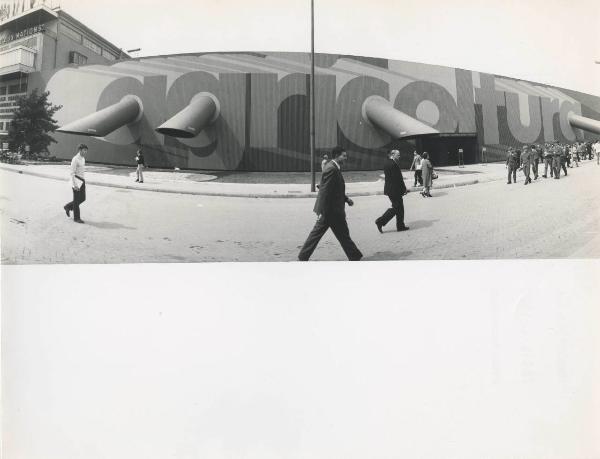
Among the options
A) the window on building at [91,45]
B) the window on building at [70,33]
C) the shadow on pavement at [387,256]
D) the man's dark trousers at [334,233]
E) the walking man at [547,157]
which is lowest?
the shadow on pavement at [387,256]

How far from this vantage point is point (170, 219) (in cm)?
210

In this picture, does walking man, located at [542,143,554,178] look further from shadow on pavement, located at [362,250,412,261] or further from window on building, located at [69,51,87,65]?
window on building, located at [69,51,87,65]

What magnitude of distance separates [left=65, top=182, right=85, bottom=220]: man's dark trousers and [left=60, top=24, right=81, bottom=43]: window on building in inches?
37.0

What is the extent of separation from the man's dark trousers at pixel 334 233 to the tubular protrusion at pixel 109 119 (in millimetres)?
1287

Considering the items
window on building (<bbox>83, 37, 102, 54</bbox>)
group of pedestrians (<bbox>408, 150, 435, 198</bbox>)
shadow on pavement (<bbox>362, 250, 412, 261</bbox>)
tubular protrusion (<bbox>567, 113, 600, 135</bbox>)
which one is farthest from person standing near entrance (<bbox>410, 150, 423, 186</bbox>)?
window on building (<bbox>83, 37, 102, 54</bbox>)

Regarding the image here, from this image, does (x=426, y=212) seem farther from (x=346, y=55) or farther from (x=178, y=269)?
(x=178, y=269)

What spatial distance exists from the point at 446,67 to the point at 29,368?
126 inches

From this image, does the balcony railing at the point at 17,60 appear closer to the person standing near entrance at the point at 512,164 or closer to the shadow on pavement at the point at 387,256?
the shadow on pavement at the point at 387,256

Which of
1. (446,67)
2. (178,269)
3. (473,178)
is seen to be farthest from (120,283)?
(446,67)

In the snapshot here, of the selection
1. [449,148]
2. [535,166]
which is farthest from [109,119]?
[535,166]

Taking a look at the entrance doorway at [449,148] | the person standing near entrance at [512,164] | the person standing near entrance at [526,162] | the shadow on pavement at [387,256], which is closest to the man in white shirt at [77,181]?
the shadow on pavement at [387,256]

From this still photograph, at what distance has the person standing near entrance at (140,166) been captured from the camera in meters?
2.17

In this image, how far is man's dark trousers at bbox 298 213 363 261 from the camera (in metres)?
2.06

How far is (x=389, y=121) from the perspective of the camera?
2232mm
